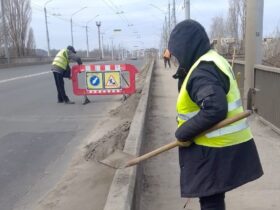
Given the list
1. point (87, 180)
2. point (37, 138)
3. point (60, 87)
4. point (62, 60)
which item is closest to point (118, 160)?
point (87, 180)

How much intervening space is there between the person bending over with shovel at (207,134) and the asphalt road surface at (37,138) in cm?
279

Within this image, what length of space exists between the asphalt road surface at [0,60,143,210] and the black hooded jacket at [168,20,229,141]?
295 cm

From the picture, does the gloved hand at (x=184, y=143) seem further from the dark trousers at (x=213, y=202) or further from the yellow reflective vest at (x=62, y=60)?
the yellow reflective vest at (x=62, y=60)

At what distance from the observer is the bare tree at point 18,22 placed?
2408 inches

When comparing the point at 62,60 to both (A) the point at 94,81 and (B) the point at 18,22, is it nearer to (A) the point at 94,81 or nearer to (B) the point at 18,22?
(A) the point at 94,81

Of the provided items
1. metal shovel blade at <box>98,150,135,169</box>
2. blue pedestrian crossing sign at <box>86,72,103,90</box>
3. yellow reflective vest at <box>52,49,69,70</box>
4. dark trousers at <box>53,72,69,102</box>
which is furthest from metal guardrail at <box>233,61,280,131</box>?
yellow reflective vest at <box>52,49,69,70</box>

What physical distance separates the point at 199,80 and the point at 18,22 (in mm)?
62437

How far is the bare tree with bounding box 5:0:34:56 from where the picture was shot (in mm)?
61156

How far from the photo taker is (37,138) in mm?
8773

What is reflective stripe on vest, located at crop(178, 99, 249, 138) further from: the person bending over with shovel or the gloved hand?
the gloved hand

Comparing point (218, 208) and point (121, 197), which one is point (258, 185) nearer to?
point (121, 197)

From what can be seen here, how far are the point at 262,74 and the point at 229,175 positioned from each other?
21.2 feet

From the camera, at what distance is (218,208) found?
3277 millimetres

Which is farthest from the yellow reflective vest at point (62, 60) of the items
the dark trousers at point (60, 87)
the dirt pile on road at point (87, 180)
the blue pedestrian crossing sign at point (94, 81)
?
the dirt pile on road at point (87, 180)
